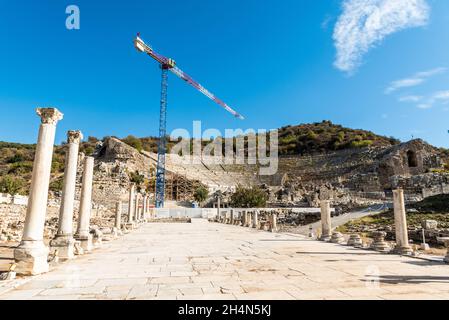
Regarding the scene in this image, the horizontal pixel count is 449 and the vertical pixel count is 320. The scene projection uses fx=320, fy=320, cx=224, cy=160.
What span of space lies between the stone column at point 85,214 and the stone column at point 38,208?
414 centimetres

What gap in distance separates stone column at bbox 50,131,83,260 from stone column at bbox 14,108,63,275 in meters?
1.93

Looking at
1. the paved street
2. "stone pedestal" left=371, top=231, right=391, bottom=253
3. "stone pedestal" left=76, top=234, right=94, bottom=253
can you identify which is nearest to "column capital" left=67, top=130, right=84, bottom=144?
"stone pedestal" left=76, top=234, right=94, bottom=253

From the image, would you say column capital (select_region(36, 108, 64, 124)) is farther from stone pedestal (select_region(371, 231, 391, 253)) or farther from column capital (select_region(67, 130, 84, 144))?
stone pedestal (select_region(371, 231, 391, 253))

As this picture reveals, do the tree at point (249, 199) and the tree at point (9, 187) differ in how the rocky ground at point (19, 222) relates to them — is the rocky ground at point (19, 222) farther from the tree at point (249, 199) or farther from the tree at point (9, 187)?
the tree at point (249, 199)

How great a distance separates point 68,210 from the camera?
35.7ft

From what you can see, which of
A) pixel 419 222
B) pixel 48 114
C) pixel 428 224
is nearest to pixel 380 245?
pixel 48 114

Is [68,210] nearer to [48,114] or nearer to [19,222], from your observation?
[48,114]

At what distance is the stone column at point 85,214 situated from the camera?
1218 centimetres

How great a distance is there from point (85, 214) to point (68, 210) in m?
2.11

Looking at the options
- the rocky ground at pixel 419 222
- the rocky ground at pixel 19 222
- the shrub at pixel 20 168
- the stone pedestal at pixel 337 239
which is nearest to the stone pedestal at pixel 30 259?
the rocky ground at pixel 19 222

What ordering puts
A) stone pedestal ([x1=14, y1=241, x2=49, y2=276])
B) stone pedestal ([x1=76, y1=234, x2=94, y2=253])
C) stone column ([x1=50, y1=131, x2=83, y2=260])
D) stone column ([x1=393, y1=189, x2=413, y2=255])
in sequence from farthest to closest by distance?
stone pedestal ([x1=76, y1=234, x2=94, y2=253]), stone column ([x1=393, y1=189, x2=413, y2=255]), stone column ([x1=50, y1=131, x2=83, y2=260]), stone pedestal ([x1=14, y1=241, x2=49, y2=276])

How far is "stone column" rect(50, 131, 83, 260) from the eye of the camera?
9.97 metres

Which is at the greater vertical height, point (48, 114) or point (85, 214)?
point (48, 114)
